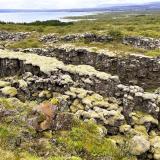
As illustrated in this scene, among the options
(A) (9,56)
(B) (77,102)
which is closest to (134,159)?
(B) (77,102)

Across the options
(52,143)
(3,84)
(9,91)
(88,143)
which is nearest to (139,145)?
(88,143)

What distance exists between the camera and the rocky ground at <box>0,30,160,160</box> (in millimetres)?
22438

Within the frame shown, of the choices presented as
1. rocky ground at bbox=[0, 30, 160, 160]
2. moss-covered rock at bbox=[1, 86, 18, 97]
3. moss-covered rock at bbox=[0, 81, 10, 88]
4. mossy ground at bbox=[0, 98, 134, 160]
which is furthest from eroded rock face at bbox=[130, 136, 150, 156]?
moss-covered rock at bbox=[0, 81, 10, 88]

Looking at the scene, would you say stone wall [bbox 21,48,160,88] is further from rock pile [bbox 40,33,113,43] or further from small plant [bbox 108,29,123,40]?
small plant [bbox 108,29,123,40]

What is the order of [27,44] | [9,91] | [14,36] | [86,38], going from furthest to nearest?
[14,36] → [86,38] → [27,44] → [9,91]

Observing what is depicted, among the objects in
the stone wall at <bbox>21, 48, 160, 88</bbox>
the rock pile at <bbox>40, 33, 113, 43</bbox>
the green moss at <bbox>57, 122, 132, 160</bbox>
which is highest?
the green moss at <bbox>57, 122, 132, 160</bbox>

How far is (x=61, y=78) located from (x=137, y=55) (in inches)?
666

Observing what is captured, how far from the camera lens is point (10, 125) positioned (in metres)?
23.8

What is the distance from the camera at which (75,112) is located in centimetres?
2941

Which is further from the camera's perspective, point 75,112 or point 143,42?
point 143,42

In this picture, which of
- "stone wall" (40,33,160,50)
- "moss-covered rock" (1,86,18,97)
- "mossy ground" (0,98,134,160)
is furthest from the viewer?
"stone wall" (40,33,160,50)

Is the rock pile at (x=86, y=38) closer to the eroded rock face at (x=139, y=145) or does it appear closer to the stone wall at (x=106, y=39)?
the stone wall at (x=106, y=39)

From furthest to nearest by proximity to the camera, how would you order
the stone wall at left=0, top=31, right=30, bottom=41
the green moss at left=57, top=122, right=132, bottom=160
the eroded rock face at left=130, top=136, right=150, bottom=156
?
the stone wall at left=0, top=31, right=30, bottom=41
the eroded rock face at left=130, top=136, right=150, bottom=156
the green moss at left=57, top=122, right=132, bottom=160

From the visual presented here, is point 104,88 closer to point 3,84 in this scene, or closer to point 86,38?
Answer: point 3,84
